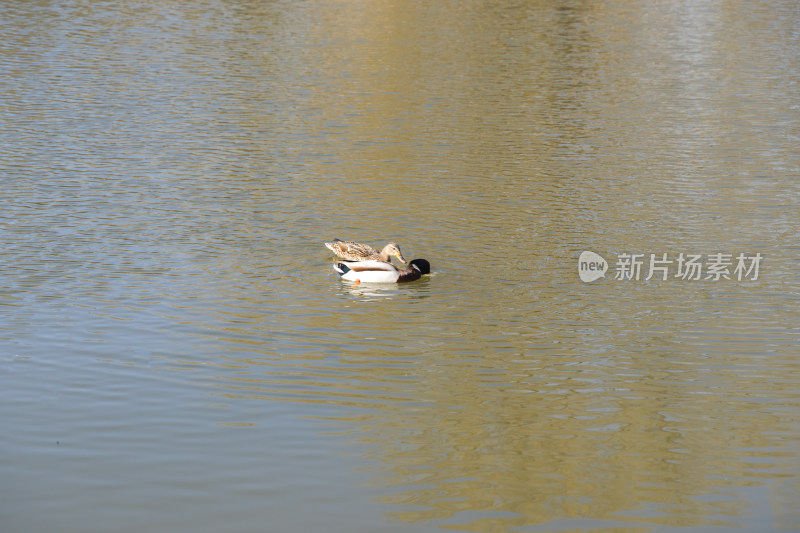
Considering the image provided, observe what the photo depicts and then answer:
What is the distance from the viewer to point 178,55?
1320 inches

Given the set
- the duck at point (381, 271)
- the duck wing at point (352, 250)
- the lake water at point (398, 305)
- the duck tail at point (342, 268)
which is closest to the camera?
the lake water at point (398, 305)

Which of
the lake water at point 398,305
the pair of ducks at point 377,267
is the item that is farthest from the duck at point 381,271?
the lake water at point 398,305

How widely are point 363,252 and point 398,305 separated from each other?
4.20 feet

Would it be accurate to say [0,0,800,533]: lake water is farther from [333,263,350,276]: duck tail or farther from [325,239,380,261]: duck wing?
[325,239,380,261]: duck wing

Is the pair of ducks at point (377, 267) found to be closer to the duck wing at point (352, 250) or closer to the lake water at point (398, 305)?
the duck wing at point (352, 250)

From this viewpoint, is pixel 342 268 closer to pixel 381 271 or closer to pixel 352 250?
pixel 352 250

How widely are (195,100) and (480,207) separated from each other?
11081 mm

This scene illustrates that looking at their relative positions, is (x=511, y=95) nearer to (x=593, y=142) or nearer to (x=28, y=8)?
(x=593, y=142)

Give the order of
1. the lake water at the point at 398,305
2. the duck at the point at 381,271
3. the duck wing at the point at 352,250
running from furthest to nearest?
1. the duck wing at the point at 352,250
2. the duck at the point at 381,271
3. the lake water at the point at 398,305

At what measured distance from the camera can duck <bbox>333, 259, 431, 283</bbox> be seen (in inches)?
564

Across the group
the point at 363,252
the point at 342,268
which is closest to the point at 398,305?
the point at 342,268

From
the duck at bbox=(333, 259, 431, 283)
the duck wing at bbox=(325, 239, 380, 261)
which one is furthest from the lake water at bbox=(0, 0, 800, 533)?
the duck wing at bbox=(325, 239, 380, 261)

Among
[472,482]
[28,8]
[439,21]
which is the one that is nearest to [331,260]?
[472,482]

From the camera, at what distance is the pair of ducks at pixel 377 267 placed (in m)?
14.3
